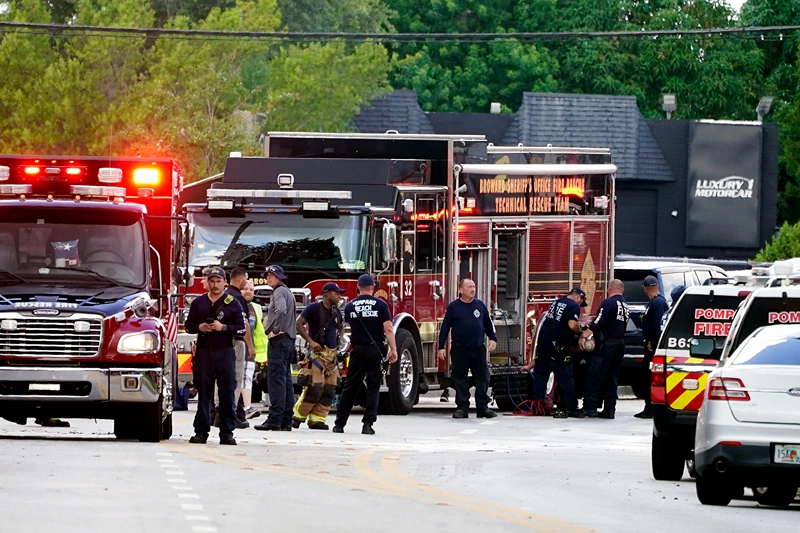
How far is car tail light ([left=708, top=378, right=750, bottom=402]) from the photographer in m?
13.2

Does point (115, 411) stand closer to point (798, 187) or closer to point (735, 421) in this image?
point (735, 421)

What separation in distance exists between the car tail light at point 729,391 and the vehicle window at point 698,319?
2.65m

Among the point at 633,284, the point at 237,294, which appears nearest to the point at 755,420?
the point at 237,294

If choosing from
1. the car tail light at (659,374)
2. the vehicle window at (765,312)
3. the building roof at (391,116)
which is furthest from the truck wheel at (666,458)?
the building roof at (391,116)

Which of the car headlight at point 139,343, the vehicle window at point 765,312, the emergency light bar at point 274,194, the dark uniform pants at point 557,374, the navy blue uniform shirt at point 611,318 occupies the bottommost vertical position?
the dark uniform pants at point 557,374

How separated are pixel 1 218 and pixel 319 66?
31552 millimetres

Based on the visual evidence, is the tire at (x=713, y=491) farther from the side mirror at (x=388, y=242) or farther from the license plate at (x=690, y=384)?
the side mirror at (x=388, y=242)

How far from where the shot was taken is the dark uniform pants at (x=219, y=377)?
1792 cm

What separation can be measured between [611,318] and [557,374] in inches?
40.7

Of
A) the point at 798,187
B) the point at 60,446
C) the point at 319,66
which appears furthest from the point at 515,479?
the point at 798,187

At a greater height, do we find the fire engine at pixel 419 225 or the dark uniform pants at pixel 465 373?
the fire engine at pixel 419 225

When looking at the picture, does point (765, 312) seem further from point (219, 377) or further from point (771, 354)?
point (219, 377)

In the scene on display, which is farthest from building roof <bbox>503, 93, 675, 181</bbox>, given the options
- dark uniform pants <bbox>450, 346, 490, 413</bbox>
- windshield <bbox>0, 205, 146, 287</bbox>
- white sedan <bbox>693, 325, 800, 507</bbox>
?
white sedan <bbox>693, 325, 800, 507</bbox>

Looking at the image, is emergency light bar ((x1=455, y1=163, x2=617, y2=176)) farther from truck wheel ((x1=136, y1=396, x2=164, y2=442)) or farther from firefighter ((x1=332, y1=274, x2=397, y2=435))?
truck wheel ((x1=136, y1=396, x2=164, y2=442))
